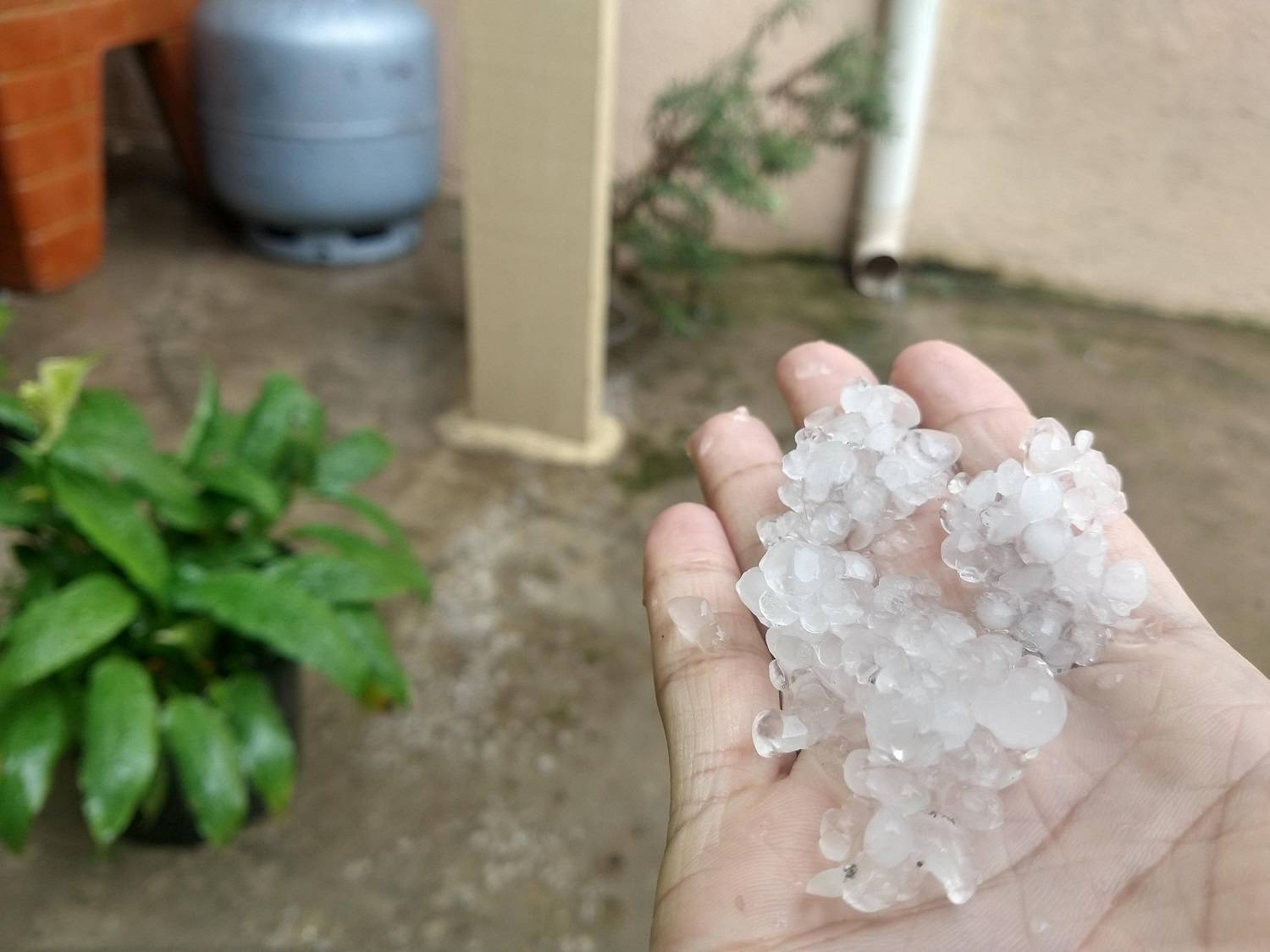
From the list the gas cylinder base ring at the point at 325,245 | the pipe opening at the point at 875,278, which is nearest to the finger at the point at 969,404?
the pipe opening at the point at 875,278

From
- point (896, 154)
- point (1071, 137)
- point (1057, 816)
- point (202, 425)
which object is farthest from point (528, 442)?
point (1071, 137)

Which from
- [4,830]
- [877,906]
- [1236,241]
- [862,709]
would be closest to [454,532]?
[4,830]

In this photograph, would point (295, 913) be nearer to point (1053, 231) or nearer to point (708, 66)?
point (708, 66)

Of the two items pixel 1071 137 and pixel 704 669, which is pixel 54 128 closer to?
pixel 704 669

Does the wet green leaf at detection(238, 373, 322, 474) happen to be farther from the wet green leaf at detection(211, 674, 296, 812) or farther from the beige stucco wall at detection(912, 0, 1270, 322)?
the beige stucco wall at detection(912, 0, 1270, 322)

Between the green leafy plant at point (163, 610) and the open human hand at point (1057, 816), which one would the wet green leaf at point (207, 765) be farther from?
the open human hand at point (1057, 816)

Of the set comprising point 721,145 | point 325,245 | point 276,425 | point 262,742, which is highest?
point 721,145
